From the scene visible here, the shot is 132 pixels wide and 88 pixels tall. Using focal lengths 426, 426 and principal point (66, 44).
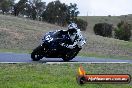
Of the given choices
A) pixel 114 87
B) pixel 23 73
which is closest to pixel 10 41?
pixel 23 73

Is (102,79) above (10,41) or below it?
above

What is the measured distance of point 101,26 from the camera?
112 metres

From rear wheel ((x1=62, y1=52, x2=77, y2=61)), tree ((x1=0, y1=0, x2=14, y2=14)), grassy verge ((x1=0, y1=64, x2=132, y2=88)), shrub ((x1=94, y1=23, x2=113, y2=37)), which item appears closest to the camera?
grassy verge ((x1=0, y1=64, x2=132, y2=88))

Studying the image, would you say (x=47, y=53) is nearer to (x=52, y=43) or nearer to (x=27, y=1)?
(x=52, y=43)

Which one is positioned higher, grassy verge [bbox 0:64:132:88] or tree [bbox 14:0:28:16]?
grassy verge [bbox 0:64:132:88]

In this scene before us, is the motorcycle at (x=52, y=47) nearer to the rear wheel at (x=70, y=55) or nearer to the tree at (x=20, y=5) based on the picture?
the rear wheel at (x=70, y=55)

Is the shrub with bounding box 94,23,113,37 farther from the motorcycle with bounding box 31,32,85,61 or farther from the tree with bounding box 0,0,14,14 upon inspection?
the motorcycle with bounding box 31,32,85,61

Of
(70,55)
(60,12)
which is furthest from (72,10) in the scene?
(70,55)

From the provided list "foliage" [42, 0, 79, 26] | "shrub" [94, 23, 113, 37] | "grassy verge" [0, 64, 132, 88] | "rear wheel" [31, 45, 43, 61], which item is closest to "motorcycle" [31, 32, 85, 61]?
"rear wheel" [31, 45, 43, 61]

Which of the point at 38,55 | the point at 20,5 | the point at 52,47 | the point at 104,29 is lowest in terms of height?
the point at 104,29

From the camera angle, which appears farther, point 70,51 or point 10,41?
point 10,41

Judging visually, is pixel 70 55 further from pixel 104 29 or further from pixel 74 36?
pixel 104 29

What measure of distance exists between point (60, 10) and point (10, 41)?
57716 mm

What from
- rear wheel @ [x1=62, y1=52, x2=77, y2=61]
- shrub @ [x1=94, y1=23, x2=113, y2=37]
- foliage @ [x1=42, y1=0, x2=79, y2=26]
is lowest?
shrub @ [x1=94, y1=23, x2=113, y2=37]
